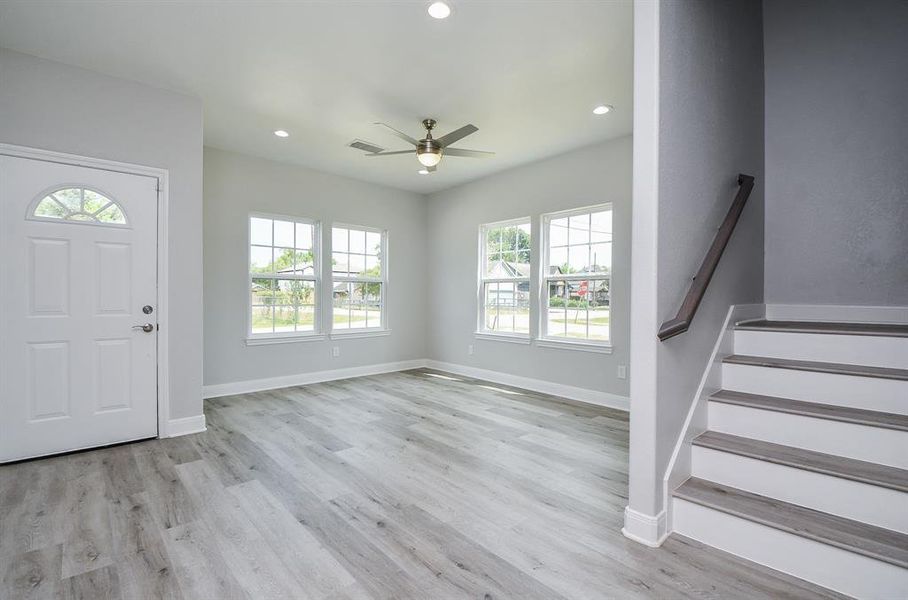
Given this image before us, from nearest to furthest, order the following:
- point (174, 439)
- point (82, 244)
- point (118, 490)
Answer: point (118, 490), point (82, 244), point (174, 439)


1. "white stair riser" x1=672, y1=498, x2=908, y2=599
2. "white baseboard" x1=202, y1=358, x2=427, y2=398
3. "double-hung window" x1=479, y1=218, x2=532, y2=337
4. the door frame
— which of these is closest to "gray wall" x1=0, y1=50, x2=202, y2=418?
the door frame

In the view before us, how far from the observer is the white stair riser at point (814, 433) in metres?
1.77

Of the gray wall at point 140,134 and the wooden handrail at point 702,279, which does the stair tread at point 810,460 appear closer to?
the wooden handrail at point 702,279

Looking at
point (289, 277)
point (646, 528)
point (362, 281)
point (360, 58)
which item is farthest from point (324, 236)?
point (646, 528)

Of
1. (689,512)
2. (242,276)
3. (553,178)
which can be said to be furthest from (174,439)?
(553,178)

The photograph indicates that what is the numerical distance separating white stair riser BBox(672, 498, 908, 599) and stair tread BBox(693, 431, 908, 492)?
298mm

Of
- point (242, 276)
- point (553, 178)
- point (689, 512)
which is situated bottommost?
point (689, 512)

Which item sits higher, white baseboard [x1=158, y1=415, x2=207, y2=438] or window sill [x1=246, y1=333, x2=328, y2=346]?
window sill [x1=246, y1=333, x2=328, y2=346]

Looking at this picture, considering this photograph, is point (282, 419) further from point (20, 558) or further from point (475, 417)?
point (20, 558)

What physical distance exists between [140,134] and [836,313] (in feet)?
17.5

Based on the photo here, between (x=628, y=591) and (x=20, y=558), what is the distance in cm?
262

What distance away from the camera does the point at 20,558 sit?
73.7 inches

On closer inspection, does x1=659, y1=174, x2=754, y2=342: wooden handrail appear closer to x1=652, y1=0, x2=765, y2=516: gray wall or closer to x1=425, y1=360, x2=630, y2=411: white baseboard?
x1=652, y1=0, x2=765, y2=516: gray wall

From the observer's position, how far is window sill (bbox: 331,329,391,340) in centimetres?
573
